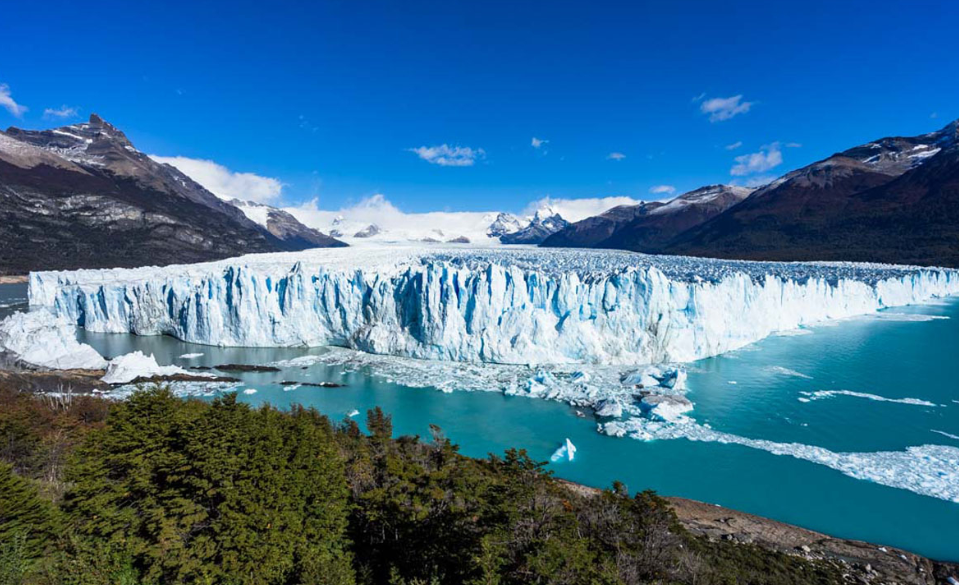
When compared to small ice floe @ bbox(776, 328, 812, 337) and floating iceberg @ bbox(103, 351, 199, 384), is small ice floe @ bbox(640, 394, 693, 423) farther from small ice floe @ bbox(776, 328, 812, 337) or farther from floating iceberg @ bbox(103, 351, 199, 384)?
floating iceberg @ bbox(103, 351, 199, 384)

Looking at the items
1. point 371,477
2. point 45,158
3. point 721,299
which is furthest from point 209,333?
point 45,158

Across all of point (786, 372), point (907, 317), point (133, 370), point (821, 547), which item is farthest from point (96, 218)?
point (907, 317)

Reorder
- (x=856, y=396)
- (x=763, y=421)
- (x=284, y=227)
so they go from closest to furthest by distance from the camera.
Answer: (x=763, y=421) < (x=856, y=396) < (x=284, y=227)

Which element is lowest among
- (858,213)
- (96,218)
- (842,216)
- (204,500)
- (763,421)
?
(763,421)

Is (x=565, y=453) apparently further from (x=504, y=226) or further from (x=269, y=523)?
(x=504, y=226)

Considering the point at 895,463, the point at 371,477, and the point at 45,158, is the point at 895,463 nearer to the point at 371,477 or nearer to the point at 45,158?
the point at 371,477

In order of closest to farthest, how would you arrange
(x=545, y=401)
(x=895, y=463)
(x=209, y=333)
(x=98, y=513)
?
(x=98, y=513), (x=895, y=463), (x=545, y=401), (x=209, y=333)

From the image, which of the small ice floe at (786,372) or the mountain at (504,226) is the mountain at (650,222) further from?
the small ice floe at (786,372)
